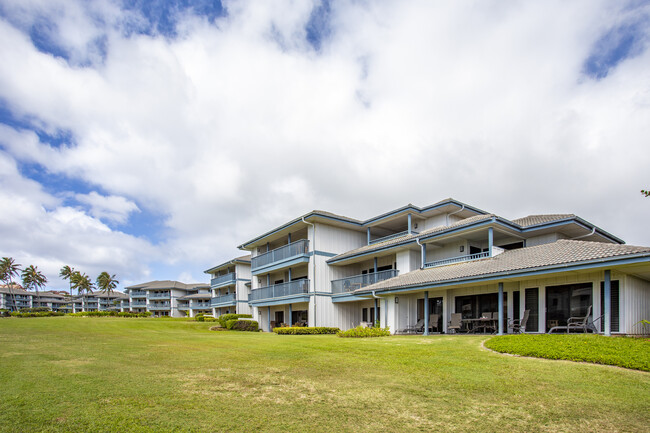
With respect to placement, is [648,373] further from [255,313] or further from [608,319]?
[255,313]

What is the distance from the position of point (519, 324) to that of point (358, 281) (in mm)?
11705

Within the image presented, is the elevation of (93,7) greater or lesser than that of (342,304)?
greater

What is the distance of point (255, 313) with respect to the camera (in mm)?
40219

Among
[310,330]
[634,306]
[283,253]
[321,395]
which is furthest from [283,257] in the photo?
[321,395]

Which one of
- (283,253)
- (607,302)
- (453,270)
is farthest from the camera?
(283,253)

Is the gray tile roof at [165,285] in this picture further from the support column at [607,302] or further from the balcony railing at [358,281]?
the support column at [607,302]

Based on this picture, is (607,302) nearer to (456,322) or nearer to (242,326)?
(456,322)

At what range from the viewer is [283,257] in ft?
106

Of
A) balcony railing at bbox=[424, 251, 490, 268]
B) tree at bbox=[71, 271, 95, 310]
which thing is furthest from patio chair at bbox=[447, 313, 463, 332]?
tree at bbox=[71, 271, 95, 310]

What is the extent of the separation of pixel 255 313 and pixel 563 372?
35.1m

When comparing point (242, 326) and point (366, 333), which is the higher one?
point (366, 333)

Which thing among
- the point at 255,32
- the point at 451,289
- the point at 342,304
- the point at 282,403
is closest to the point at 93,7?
the point at 255,32

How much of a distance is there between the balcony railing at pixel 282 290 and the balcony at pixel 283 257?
161cm

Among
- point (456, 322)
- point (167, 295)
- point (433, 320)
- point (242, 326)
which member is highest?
point (456, 322)
